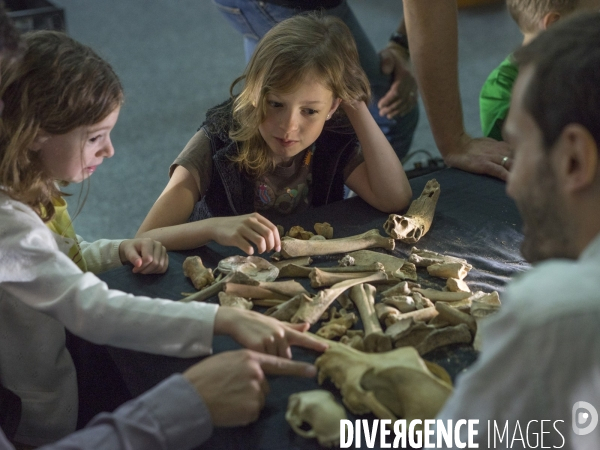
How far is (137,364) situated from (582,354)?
32.2 inches

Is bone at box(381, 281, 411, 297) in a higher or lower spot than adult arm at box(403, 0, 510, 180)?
lower

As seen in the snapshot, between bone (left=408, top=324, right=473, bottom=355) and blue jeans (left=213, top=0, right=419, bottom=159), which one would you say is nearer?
bone (left=408, top=324, right=473, bottom=355)

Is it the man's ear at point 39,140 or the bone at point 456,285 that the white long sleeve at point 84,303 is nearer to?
the man's ear at point 39,140

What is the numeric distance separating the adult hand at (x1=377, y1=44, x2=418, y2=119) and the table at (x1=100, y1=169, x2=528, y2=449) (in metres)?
0.72

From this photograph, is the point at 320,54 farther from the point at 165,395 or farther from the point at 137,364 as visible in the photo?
the point at 165,395

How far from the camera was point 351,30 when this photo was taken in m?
2.49

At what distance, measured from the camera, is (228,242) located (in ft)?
4.87

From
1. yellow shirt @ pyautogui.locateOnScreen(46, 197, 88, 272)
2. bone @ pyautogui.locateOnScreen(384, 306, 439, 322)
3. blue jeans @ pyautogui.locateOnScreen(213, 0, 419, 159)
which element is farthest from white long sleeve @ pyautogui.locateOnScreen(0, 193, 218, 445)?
blue jeans @ pyautogui.locateOnScreen(213, 0, 419, 159)

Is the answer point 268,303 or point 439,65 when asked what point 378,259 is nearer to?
point 268,303

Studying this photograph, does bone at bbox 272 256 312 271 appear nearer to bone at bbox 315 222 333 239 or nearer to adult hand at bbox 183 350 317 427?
bone at bbox 315 222 333 239

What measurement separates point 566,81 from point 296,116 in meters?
0.88

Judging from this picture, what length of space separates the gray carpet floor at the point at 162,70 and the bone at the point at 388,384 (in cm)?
212

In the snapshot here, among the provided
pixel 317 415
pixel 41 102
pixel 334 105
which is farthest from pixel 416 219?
pixel 41 102

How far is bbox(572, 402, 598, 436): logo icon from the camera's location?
70 cm
